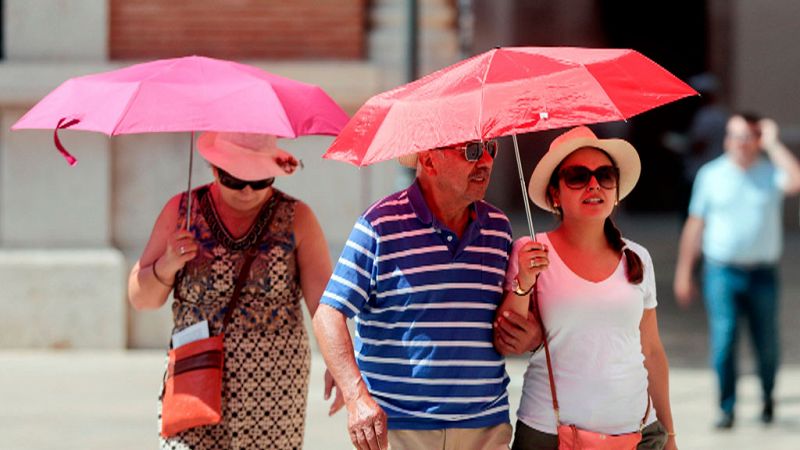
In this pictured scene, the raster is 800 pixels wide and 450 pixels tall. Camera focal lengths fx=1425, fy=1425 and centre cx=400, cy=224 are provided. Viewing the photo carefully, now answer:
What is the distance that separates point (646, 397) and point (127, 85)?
1897 millimetres

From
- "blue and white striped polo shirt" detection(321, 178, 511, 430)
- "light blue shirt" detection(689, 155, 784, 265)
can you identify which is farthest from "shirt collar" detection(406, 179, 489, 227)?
"light blue shirt" detection(689, 155, 784, 265)

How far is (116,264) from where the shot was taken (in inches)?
414

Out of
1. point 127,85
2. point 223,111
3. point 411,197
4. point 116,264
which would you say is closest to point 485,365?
point 411,197

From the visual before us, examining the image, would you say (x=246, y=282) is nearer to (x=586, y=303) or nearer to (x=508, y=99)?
(x=586, y=303)

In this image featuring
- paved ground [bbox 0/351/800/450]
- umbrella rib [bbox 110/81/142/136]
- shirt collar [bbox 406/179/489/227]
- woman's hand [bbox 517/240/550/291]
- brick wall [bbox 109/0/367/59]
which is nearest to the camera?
woman's hand [bbox 517/240/550/291]

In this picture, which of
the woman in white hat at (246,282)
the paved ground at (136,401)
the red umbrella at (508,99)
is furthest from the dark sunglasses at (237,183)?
the paved ground at (136,401)

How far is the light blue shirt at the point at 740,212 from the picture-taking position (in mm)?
8297

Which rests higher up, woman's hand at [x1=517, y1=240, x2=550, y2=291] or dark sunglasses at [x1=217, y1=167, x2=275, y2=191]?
dark sunglasses at [x1=217, y1=167, x2=275, y2=191]

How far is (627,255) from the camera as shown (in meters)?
4.30

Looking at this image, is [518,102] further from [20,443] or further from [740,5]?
[740,5]

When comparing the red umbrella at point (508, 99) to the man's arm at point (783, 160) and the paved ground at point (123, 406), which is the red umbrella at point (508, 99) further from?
the man's arm at point (783, 160)

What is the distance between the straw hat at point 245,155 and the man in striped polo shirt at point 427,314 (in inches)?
24.7

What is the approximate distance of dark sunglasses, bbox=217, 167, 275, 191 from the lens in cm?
466

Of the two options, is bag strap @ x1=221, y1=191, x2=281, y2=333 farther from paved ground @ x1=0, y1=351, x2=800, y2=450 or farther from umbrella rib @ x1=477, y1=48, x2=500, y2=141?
paved ground @ x1=0, y1=351, x2=800, y2=450
